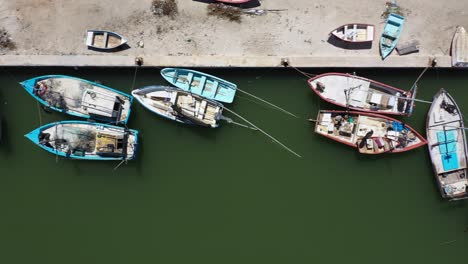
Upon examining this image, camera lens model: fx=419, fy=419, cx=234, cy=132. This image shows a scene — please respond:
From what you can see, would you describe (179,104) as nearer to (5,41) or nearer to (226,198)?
(226,198)

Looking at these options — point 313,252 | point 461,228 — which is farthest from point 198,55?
point 461,228

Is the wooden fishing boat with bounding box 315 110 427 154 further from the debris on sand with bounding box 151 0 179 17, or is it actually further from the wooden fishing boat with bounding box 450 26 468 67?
the debris on sand with bounding box 151 0 179 17

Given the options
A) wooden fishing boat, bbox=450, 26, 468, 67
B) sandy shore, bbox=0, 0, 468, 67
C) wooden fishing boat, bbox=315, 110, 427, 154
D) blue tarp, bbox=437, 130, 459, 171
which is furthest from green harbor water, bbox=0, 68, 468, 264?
wooden fishing boat, bbox=450, 26, 468, 67

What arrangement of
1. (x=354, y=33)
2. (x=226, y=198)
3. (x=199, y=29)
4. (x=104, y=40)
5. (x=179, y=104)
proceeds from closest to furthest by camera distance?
1. (x=354, y=33)
2. (x=104, y=40)
3. (x=199, y=29)
4. (x=179, y=104)
5. (x=226, y=198)

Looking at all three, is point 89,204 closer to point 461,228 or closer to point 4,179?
point 4,179

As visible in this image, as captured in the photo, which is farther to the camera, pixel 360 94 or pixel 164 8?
pixel 360 94

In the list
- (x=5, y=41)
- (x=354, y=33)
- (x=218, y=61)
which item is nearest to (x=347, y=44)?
(x=354, y=33)

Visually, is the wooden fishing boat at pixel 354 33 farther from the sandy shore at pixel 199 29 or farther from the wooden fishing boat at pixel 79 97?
the wooden fishing boat at pixel 79 97
